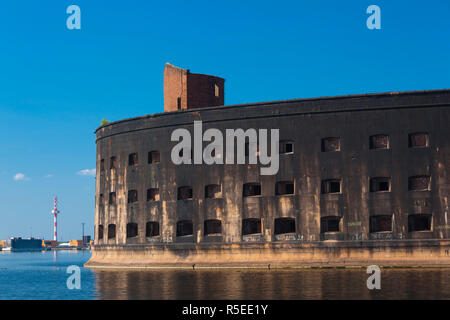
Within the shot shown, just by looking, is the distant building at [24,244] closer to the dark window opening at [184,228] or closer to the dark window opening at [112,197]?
the dark window opening at [112,197]

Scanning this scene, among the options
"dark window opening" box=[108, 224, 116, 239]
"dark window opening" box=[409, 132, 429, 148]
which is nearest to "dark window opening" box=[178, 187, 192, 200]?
"dark window opening" box=[108, 224, 116, 239]

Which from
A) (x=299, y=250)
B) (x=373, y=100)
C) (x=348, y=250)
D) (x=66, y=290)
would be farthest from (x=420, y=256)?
(x=66, y=290)

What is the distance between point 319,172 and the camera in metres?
33.7

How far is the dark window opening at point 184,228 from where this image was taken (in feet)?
120

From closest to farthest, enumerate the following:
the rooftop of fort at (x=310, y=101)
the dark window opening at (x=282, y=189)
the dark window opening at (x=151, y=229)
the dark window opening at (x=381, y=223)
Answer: the rooftop of fort at (x=310, y=101)
the dark window opening at (x=381, y=223)
the dark window opening at (x=282, y=189)
the dark window opening at (x=151, y=229)

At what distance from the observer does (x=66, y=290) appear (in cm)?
2586

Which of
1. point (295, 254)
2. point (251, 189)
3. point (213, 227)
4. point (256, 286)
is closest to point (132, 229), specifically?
point (213, 227)

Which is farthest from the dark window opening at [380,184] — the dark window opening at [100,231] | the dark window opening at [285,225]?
the dark window opening at [100,231]

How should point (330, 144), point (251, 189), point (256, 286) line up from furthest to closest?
point (251, 189)
point (330, 144)
point (256, 286)

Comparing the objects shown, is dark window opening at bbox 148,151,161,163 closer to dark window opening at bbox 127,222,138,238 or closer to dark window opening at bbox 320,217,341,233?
dark window opening at bbox 127,222,138,238

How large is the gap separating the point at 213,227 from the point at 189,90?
938 centimetres

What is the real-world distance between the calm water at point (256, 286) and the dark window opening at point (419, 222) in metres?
3.07

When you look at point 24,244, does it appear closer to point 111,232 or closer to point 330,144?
point 111,232

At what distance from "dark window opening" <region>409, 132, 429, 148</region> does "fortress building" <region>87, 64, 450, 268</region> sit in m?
0.05
